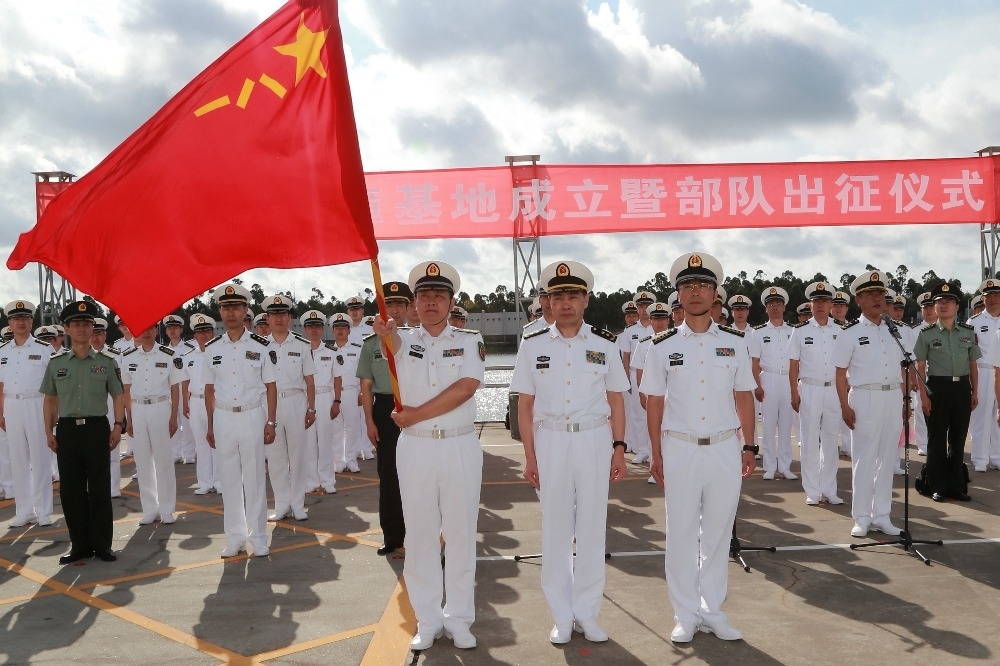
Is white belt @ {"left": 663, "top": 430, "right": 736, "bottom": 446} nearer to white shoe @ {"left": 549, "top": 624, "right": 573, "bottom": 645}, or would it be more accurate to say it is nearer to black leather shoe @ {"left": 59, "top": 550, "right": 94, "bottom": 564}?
white shoe @ {"left": 549, "top": 624, "right": 573, "bottom": 645}

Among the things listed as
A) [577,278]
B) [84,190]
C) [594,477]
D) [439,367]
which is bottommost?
[594,477]

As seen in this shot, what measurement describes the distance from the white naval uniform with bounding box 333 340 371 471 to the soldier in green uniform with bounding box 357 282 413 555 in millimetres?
4510

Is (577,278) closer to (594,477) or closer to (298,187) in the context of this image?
(594,477)

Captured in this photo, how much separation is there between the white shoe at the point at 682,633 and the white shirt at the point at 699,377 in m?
1.10

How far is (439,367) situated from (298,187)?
1310 mm

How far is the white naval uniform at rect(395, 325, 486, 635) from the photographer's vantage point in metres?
4.77

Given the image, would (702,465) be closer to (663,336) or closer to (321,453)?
(663,336)

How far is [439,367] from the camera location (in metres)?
4.85

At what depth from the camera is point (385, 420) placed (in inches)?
287

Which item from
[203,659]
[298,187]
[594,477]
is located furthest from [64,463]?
[594,477]

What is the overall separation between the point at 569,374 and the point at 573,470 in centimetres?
57

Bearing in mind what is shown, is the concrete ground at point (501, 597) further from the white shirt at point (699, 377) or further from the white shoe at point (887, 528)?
the white shirt at point (699, 377)

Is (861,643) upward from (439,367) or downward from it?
downward

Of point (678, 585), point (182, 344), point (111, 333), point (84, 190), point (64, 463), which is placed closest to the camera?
point (84, 190)
